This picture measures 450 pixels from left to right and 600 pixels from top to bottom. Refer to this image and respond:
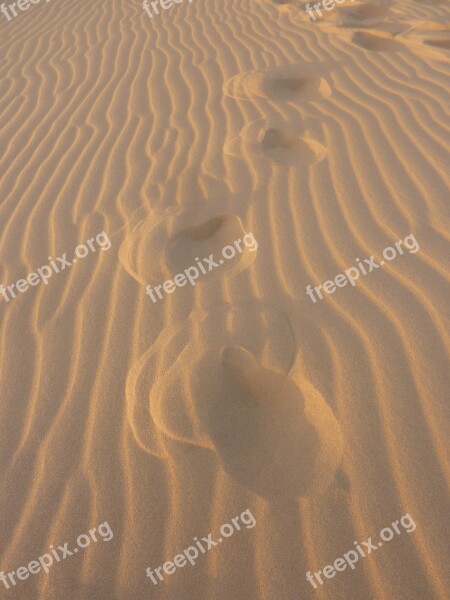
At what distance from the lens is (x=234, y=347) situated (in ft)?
6.45

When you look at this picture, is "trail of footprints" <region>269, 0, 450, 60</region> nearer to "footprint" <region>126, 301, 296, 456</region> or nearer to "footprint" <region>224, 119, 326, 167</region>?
"footprint" <region>224, 119, 326, 167</region>

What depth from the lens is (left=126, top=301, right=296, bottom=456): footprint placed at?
1.73 metres

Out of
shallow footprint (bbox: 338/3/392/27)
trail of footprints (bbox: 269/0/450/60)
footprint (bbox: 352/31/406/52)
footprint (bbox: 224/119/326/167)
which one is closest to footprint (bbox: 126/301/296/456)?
footprint (bbox: 224/119/326/167)

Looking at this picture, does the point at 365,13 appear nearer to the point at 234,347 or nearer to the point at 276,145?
the point at 276,145

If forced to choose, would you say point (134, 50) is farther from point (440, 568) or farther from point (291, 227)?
point (440, 568)

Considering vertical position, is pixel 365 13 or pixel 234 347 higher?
pixel 365 13

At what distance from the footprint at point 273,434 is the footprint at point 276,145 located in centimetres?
180

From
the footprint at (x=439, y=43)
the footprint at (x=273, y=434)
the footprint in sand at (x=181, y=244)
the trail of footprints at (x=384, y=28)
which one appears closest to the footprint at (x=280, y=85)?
the trail of footprints at (x=384, y=28)

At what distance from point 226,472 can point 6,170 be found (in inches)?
119

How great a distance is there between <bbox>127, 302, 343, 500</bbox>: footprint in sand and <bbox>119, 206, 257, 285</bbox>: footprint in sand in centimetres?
39

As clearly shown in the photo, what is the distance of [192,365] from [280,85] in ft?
10.7

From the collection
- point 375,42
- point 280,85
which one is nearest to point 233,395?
point 280,85

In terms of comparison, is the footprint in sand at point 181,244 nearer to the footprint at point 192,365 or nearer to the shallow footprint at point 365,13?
the footprint at point 192,365


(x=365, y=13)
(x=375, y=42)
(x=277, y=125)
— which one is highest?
(x=365, y=13)
